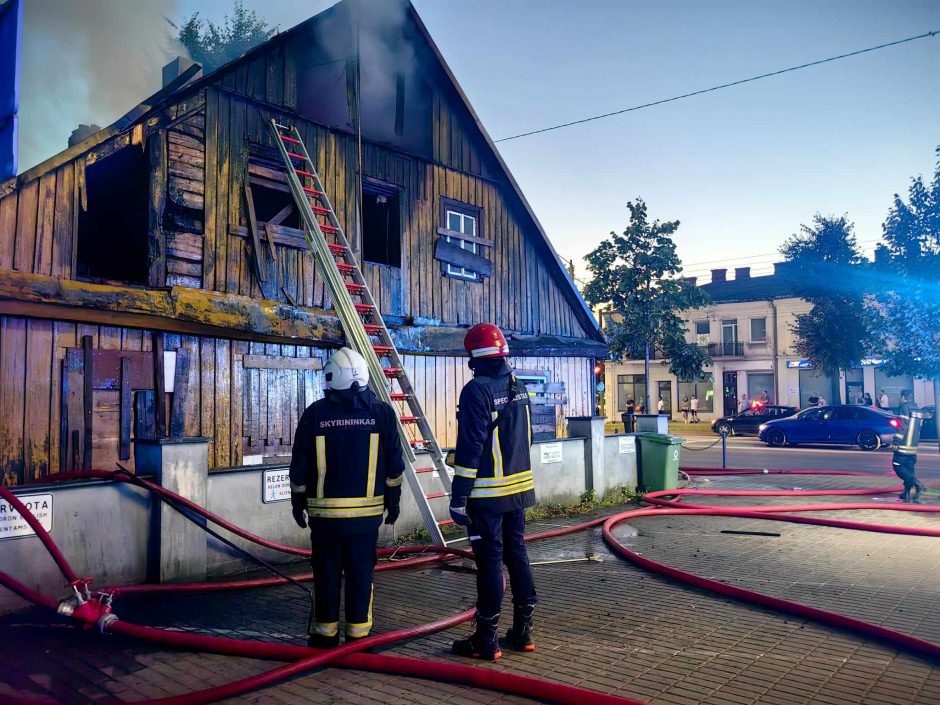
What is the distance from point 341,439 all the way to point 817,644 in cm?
Result: 342

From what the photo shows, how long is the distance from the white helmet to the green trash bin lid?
8.10m

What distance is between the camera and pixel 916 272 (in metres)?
14.4

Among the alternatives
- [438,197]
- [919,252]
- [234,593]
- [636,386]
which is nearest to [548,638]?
[234,593]

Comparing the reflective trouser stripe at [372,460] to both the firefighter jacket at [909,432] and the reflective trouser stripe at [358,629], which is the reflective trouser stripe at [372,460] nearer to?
the reflective trouser stripe at [358,629]

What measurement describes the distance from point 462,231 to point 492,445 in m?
7.88

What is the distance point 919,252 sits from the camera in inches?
571

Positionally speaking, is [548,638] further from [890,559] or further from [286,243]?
[286,243]

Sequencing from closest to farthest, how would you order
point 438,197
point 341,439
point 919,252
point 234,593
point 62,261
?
point 341,439, point 234,593, point 62,261, point 438,197, point 919,252

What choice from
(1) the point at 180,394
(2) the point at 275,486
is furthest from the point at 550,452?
(1) the point at 180,394

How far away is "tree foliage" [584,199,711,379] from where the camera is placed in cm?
→ 2866

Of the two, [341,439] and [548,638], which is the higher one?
[341,439]

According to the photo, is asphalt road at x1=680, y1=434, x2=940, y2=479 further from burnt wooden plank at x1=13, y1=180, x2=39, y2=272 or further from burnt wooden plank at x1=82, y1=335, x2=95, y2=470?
burnt wooden plank at x1=13, y1=180, x2=39, y2=272

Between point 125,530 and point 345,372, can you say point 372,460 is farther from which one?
point 125,530

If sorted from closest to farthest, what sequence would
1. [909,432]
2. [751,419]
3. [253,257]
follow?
[253,257]
[909,432]
[751,419]
